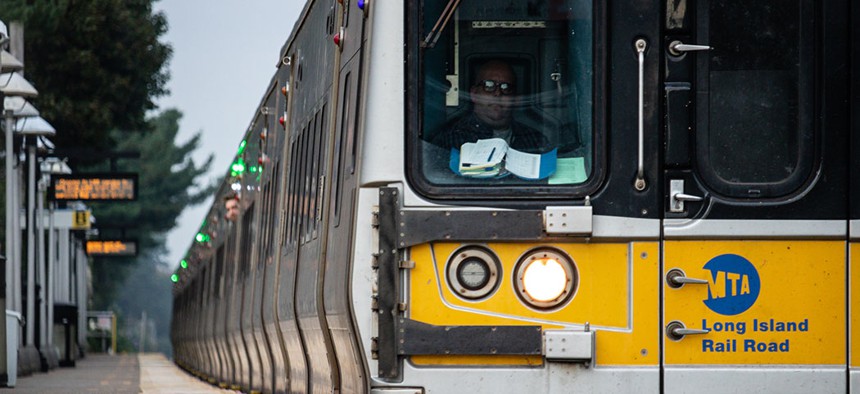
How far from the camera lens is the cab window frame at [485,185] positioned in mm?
6773

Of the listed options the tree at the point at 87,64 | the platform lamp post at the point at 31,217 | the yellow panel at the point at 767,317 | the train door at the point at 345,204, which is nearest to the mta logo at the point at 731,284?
the yellow panel at the point at 767,317

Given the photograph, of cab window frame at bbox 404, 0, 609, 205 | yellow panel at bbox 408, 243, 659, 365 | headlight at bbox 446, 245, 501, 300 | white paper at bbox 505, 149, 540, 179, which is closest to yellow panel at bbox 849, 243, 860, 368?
yellow panel at bbox 408, 243, 659, 365

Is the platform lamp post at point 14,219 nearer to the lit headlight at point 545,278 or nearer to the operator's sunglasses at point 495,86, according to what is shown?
the operator's sunglasses at point 495,86

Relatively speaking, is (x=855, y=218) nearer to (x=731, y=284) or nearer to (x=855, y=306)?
(x=855, y=306)

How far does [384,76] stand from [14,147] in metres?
23.3

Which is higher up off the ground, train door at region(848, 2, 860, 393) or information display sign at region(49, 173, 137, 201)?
information display sign at region(49, 173, 137, 201)

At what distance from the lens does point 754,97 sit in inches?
266

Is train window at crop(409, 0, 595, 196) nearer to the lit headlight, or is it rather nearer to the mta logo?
the lit headlight

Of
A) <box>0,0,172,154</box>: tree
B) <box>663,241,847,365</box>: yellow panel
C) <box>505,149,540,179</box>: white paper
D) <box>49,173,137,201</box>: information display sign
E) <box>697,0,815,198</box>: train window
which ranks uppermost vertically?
<box>0,0,172,154</box>: tree

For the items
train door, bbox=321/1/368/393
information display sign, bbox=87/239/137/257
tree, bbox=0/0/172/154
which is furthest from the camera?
information display sign, bbox=87/239/137/257

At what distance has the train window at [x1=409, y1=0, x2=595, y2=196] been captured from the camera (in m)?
6.85

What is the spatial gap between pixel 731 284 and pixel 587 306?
1.81 feet

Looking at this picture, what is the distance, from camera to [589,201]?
674cm

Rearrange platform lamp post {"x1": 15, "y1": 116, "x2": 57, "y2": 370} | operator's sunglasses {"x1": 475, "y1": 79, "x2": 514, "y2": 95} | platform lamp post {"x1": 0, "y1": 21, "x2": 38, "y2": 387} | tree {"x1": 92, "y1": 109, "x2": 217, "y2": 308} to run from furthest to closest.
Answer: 1. tree {"x1": 92, "y1": 109, "x2": 217, "y2": 308}
2. platform lamp post {"x1": 15, "y1": 116, "x2": 57, "y2": 370}
3. platform lamp post {"x1": 0, "y1": 21, "x2": 38, "y2": 387}
4. operator's sunglasses {"x1": 475, "y1": 79, "x2": 514, "y2": 95}
